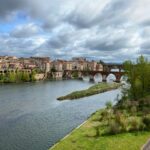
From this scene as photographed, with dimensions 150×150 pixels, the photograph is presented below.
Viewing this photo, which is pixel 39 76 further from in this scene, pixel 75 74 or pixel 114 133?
pixel 114 133

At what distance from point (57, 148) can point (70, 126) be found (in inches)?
490

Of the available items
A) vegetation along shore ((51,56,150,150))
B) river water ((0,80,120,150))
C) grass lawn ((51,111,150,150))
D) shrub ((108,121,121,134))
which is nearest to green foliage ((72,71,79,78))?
river water ((0,80,120,150))

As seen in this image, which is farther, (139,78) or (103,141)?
(139,78)

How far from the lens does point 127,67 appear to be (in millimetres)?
53875

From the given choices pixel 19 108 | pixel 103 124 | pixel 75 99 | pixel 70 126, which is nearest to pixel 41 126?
pixel 70 126

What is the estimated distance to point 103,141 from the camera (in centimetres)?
2730

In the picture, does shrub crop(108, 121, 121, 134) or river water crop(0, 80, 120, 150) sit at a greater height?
shrub crop(108, 121, 121, 134)

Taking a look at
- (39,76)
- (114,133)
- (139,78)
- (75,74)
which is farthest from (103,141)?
(75,74)

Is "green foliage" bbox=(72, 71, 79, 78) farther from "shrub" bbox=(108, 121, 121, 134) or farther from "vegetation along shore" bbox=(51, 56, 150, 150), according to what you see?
"shrub" bbox=(108, 121, 121, 134)

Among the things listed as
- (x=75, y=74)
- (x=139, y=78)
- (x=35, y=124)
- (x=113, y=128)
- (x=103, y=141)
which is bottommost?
(x=35, y=124)

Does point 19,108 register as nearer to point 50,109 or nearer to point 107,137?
point 50,109

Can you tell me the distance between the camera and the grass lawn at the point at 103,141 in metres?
25.7

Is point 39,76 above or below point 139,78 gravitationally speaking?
below

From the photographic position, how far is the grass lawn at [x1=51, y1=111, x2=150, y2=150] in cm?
2572
